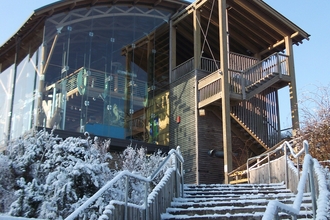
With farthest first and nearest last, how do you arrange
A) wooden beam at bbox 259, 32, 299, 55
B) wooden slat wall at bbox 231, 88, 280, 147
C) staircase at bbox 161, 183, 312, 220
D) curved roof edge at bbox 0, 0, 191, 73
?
wooden beam at bbox 259, 32, 299, 55 → curved roof edge at bbox 0, 0, 191, 73 → wooden slat wall at bbox 231, 88, 280, 147 → staircase at bbox 161, 183, 312, 220

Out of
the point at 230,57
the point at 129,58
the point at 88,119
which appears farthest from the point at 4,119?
the point at 230,57

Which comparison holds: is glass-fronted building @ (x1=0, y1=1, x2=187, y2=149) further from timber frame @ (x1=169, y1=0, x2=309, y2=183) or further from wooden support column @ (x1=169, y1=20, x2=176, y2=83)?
timber frame @ (x1=169, y1=0, x2=309, y2=183)

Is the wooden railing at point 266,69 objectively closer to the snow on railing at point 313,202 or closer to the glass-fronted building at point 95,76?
the glass-fronted building at point 95,76

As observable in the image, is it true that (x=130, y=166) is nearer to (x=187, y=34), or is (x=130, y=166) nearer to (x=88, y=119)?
(x=88, y=119)

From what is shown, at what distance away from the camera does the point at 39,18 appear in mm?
18938

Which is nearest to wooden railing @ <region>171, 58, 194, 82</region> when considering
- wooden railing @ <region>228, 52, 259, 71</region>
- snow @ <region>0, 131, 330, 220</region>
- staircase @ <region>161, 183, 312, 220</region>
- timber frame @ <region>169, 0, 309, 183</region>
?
timber frame @ <region>169, 0, 309, 183</region>

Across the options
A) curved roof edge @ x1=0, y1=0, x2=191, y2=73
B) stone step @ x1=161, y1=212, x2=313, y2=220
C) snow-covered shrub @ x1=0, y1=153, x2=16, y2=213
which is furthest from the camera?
curved roof edge @ x1=0, y1=0, x2=191, y2=73

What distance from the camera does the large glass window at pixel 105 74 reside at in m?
17.6

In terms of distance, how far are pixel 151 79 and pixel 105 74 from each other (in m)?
2.52

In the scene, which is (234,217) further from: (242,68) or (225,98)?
(242,68)

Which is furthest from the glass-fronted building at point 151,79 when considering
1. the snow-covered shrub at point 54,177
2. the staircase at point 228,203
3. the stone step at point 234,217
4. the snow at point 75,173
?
the stone step at point 234,217

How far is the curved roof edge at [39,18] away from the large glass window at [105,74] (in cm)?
30

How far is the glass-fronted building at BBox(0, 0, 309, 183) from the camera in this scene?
1766cm

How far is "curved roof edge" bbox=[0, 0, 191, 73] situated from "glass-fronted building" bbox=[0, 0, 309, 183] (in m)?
0.05
